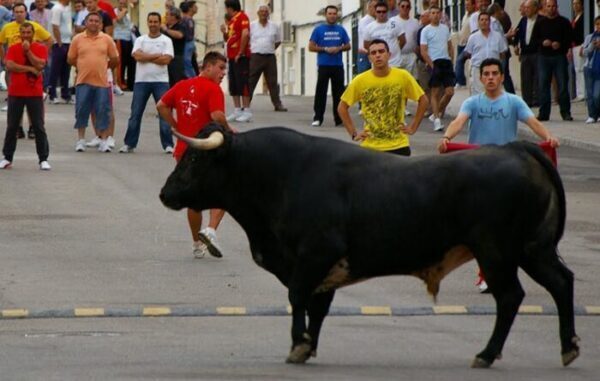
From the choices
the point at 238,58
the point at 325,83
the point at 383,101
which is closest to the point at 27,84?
the point at 325,83

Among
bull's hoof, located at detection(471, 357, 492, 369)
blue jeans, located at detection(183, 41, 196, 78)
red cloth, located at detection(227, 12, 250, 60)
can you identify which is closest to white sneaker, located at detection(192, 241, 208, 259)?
bull's hoof, located at detection(471, 357, 492, 369)

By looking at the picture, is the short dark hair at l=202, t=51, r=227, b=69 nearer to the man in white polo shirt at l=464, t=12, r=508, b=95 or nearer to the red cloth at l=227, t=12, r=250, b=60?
the man in white polo shirt at l=464, t=12, r=508, b=95

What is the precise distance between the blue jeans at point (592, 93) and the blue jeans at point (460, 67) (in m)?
2.98

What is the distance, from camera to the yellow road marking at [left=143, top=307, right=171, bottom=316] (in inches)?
525

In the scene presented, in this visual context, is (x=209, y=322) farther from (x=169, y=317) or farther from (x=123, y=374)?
(x=123, y=374)

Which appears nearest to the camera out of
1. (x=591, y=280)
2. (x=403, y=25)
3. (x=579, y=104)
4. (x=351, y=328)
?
(x=351, y=328)

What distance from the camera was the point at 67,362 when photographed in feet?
36.6

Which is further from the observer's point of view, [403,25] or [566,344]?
[403,25]

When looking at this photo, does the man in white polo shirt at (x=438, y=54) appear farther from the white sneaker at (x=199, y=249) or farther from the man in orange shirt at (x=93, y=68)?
the white sneaker at (x=199, y=249)

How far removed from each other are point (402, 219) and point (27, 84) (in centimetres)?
1338

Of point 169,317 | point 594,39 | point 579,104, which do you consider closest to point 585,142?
point 594,39

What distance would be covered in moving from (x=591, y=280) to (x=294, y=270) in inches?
188

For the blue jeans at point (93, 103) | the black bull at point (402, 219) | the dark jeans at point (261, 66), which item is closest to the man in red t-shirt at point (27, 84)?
the blue jeans at point (93, 103)

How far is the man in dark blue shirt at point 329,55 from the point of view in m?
31.0
